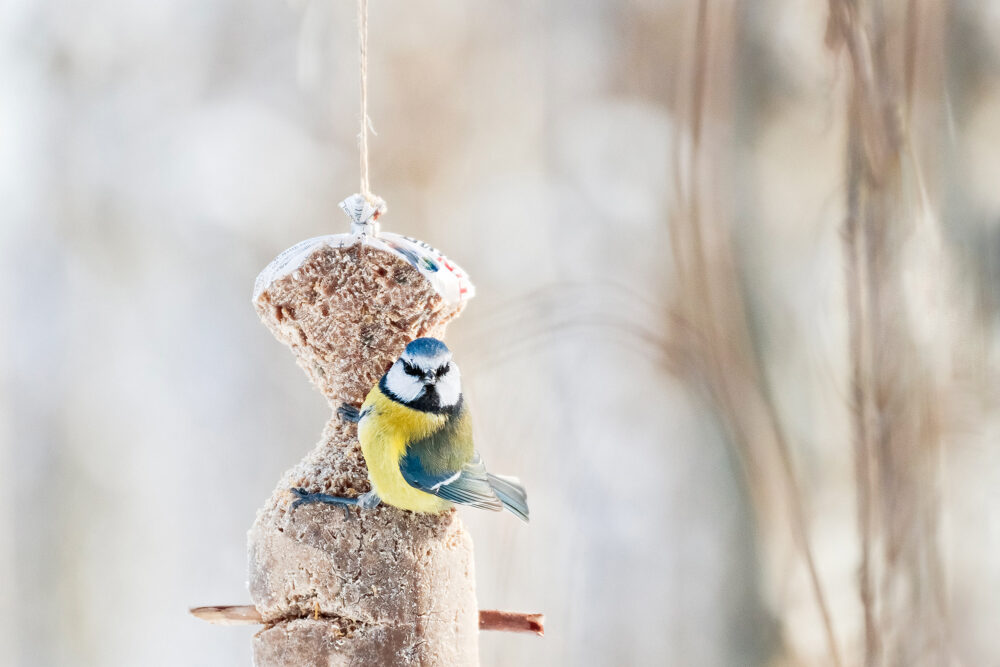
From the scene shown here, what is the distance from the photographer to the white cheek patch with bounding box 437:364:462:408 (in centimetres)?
62

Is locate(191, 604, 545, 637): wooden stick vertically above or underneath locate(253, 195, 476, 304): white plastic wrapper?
underneath

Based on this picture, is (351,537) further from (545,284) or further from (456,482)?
(545,284)

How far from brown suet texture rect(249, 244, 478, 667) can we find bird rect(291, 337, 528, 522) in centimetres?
2

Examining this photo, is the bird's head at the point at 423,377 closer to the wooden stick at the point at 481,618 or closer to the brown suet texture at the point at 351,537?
the brown suet texture at the point at 351,537

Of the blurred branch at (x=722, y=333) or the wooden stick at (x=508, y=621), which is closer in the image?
the wooden stick at (x=508, y=621)

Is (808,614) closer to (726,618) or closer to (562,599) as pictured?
(726,618)

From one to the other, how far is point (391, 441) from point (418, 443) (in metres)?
0.02

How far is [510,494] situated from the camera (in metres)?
0.66

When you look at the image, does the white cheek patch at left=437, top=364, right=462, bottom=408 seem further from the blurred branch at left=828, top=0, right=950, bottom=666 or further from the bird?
the blurred branch at left=828, top=0, right=950, bottom=666

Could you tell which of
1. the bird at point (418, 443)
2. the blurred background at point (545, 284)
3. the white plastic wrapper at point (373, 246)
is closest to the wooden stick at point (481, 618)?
the bird at point (418, 443)

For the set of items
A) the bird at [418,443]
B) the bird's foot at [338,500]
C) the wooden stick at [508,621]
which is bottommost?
the wooden stick at [508,621]

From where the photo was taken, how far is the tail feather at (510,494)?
0.65m

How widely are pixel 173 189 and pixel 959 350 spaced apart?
1.23 m

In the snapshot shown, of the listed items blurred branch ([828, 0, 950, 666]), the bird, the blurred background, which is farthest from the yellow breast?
blurred branch ([828, 0, 950, 666])
